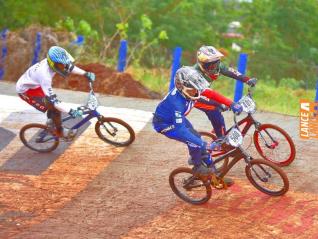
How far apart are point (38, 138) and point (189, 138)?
11.5 ft

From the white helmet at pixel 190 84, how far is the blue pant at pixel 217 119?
130 centimetres

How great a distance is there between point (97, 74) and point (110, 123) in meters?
6.03

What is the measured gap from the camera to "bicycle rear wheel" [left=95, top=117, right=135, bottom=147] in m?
8.98

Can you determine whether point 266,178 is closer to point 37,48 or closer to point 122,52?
point 122,52

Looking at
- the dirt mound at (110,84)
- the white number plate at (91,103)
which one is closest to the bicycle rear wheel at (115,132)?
the white number plate at (91,103)

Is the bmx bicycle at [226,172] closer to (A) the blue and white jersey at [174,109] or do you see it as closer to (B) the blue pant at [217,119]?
(A) the blue and white jersey at [174,109]

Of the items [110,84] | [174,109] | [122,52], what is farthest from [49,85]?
[122,52]

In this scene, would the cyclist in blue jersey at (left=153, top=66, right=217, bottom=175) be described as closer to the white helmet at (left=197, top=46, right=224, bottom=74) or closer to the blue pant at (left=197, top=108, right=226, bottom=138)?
the white helmet at (left=197, top=46, right=224, bottom=74)

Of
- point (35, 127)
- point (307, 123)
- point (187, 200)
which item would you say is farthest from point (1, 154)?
point (307, 123)

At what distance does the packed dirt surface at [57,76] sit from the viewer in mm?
14277

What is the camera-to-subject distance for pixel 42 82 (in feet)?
27.1

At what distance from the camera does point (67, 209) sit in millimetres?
6977

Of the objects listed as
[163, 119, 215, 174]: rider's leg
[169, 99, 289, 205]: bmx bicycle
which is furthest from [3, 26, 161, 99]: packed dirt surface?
[163, 119, 215, 174]: rider's leg

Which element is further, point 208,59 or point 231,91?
point 231,91
